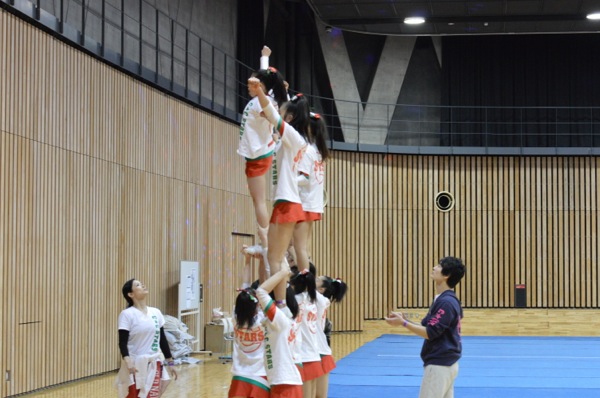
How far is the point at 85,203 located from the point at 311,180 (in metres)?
7.68

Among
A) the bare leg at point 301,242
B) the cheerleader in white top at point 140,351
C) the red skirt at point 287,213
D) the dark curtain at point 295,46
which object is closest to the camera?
the red skirt at point 287,213

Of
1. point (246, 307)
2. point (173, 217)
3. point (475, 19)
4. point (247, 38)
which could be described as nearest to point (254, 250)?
point (246, 307)

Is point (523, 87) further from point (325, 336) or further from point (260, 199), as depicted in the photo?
point (260, 199)

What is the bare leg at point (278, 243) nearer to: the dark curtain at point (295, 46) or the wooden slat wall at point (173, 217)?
the wooden slat wall at point (173, 217)

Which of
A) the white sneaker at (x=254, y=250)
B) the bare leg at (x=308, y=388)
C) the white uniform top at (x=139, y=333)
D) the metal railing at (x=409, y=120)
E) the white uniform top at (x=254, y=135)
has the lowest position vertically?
the bare leg at (x=308, y=388)

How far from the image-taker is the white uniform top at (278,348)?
5332 mm

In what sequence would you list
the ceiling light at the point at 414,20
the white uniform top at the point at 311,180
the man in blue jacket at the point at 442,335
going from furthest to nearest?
the ceiling light at the point at 414,20 → the man in blue jacket at the point at 442,335 → the white uniform top at the point at 311,180

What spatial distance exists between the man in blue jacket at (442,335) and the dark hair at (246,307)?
1442 mm

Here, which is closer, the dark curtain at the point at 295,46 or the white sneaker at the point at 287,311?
the white sneaker at the point at 287,311

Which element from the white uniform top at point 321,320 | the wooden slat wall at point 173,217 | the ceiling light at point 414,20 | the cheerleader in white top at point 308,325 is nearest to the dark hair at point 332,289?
the white uniform top at point 321,320

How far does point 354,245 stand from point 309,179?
53.5 feet

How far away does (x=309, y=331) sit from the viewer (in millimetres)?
6582

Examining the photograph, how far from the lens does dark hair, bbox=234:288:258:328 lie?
542 centimetres

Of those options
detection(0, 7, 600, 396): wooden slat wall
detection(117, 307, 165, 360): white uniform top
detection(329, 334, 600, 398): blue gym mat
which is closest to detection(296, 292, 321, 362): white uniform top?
detection(117, 307, 165, 360): white uniform top
